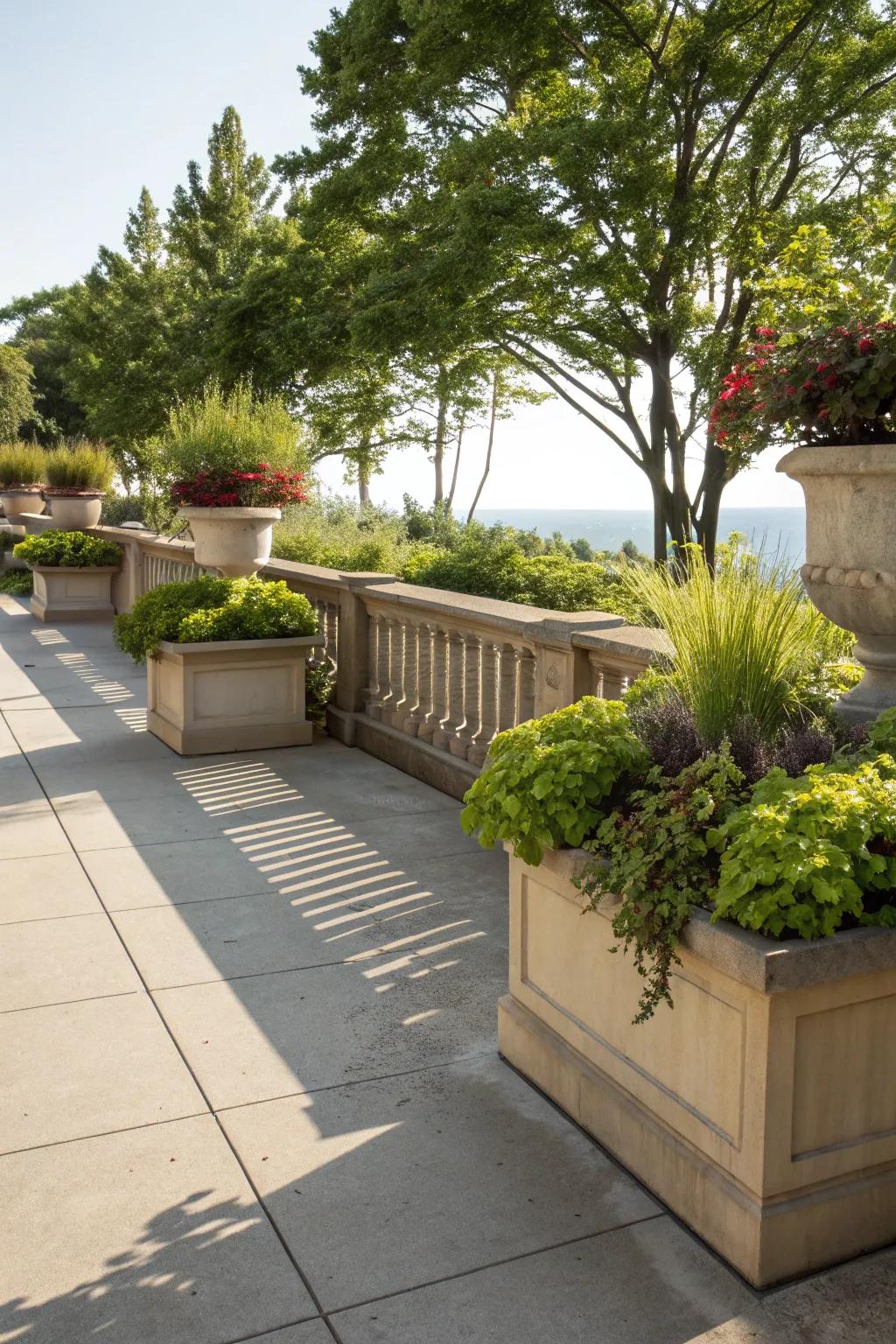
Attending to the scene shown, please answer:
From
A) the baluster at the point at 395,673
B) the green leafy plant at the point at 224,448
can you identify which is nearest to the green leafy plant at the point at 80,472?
the green leafy plant at the point at 224,448

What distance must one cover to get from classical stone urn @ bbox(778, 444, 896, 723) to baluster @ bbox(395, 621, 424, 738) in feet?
13.5

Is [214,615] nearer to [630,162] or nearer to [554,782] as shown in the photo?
[554,782]

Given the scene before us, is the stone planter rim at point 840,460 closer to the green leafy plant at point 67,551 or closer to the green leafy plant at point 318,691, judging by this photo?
the green leafy plant at point 318,691

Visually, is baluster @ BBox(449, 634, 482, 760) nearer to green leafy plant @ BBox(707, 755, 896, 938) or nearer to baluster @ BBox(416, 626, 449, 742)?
baluster @ BBox(416, 626, 449, 742)

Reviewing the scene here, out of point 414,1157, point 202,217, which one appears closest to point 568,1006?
point 414,1157

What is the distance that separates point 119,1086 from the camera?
340 cm

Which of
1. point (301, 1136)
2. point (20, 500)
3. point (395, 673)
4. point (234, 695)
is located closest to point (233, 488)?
point (234, 695)

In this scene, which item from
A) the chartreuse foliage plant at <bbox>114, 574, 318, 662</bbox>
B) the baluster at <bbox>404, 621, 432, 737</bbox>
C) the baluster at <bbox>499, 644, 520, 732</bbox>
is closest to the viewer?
the baluster at <bbox>499, 644, 520, 732</bbox>

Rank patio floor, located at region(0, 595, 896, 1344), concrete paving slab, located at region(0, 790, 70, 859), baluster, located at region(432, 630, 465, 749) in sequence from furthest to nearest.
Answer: baluster, located at region(432, 630, 465, 749) < concrete paving slab, located at region(0, 790, 70, 859) < patio floor, located at region(0, 595, 896, 1344)

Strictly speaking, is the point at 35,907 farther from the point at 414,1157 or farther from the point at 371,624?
the point at 371,624

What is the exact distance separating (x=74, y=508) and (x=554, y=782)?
47.6 feet

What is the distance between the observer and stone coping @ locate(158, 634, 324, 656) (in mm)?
7727

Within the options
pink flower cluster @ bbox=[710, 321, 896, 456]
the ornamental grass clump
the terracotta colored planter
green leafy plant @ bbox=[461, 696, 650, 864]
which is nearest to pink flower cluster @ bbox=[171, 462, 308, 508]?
the ornamental grass clump

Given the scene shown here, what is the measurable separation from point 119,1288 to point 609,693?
133 inches
